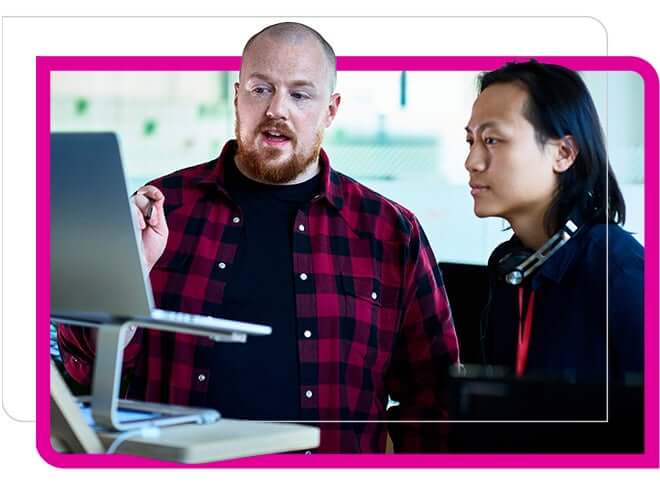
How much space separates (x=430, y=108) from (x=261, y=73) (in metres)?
0.47

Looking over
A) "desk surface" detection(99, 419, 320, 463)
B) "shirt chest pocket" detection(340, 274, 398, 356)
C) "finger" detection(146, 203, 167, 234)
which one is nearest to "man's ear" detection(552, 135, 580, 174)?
"shirt chest pocket" detection(340, 274, 398, 356)

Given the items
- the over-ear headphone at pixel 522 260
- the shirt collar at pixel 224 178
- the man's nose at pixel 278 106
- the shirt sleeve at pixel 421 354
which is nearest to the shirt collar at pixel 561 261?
the over-ear headphone at pixel 522 260

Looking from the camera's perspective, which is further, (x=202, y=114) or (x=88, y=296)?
(x=202, y=114)

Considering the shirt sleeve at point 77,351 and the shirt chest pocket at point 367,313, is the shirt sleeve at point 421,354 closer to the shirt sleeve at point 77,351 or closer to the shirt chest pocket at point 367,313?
the shirt chest pocket at point 367,313

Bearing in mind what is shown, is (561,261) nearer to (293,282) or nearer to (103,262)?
(293,282)

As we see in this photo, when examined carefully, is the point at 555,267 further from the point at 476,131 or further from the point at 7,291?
the point at 7,291

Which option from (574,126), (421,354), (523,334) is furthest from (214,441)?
(574,126)

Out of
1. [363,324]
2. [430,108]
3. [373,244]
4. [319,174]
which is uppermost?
[430,108]

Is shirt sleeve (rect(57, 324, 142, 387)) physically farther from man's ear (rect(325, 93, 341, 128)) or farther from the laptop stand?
the laptop stand

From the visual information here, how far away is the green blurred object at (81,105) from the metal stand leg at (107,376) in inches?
48.4

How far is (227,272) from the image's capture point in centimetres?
287
